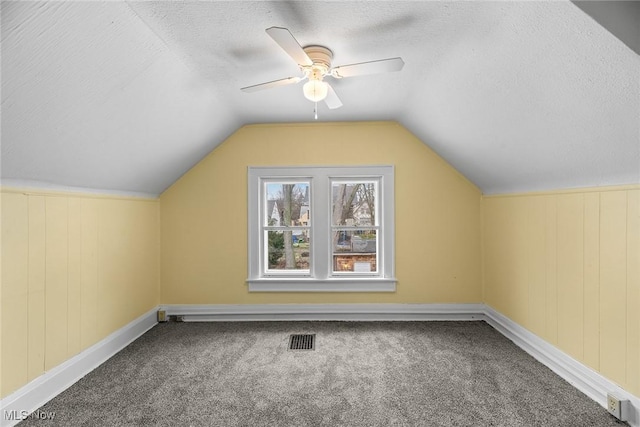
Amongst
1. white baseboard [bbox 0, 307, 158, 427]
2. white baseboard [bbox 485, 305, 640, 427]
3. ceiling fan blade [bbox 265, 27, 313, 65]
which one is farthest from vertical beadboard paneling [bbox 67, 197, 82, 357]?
white baseboard [bbox 485, 305, 640, 427]

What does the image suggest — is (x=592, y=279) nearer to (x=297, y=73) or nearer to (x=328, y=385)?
(x=328, y=385)

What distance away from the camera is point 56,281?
2156 mm

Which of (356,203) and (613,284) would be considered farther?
(356,203)

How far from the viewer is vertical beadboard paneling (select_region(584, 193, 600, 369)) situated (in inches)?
79.2

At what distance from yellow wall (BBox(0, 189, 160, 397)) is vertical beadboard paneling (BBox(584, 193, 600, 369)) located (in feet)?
12.0

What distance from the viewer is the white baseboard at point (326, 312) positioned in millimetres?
3457

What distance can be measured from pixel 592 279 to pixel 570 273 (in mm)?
194

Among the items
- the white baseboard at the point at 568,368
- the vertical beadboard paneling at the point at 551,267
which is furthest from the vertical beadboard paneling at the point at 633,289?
the vertical beadboard paneling at the point at 551,267

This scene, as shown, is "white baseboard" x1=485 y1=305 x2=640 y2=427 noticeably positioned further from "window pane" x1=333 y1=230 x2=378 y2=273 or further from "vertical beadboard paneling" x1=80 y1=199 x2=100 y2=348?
"vertical beadboard paneling" x1=80 y1=199 x2=100 y2=348

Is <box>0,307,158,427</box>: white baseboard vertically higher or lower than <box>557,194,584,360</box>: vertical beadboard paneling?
lower

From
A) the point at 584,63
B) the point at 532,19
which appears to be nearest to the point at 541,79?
the point at 584,63

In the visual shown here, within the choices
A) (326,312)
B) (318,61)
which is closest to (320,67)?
(318,61)

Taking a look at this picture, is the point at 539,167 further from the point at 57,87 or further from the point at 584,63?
the point at 57,87

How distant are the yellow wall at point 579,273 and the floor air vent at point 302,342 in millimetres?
1936
